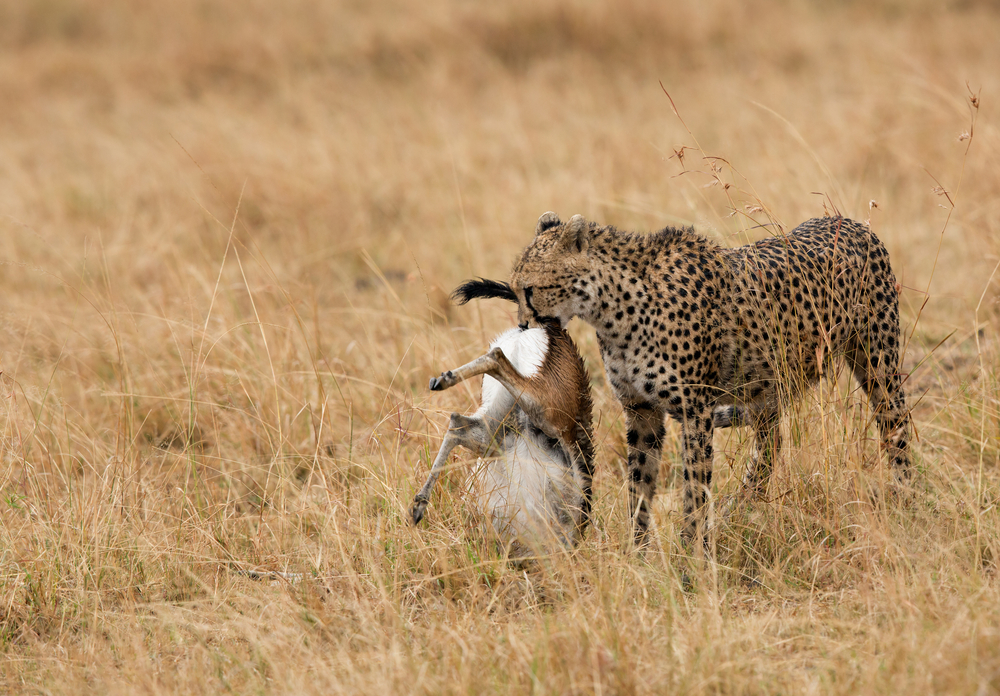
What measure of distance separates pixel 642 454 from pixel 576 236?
2.80 feet

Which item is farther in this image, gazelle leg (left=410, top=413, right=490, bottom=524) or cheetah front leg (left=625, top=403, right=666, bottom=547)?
cheetah front leg (left=625, top=403, right=666, bottom=547)

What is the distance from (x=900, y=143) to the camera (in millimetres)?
7375

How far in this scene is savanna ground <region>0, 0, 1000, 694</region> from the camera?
106 inches

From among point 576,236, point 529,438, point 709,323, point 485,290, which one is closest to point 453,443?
point 529,438

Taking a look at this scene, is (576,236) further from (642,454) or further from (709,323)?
(642,454)

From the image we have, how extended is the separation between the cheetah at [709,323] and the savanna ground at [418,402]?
6.0 inches

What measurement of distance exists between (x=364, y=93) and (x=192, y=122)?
6.59 feet

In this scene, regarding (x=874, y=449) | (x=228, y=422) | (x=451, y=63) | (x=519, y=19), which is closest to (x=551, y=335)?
(x=874, y=449)

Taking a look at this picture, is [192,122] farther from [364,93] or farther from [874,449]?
[874,449]

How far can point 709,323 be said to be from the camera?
127 inches

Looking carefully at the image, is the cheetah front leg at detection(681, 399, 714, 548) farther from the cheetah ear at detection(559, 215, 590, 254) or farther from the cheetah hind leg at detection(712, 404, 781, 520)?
the cheetah ear at detection(559, 215, 590, 254)

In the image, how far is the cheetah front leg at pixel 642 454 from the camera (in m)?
3.40

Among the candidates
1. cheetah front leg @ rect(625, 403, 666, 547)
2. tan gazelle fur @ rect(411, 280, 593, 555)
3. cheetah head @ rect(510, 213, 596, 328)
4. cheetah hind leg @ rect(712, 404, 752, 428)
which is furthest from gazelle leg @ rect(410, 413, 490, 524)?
cheetah hind leg @ rect(712, 404, 752, 428)

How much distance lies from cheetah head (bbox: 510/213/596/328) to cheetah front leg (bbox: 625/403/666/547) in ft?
1.57
